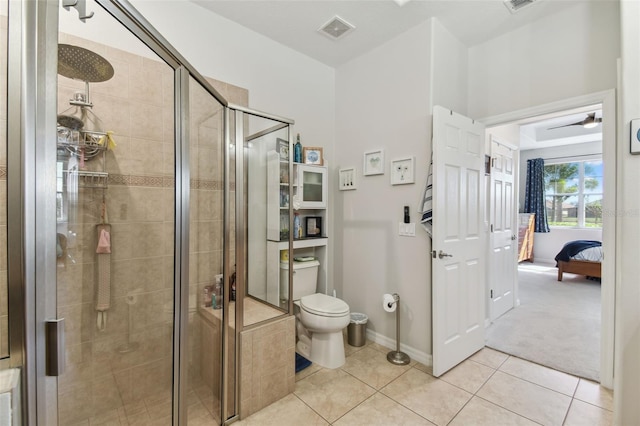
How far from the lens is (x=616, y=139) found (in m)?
1.95

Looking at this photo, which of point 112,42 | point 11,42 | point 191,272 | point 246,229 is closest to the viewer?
point 11,42

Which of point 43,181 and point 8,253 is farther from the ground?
point 43,181

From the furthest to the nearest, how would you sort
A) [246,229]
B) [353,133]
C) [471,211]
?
[353,133]
[471,211]
[246,229]

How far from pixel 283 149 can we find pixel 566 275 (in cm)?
629

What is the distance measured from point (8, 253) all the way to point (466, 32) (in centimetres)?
328

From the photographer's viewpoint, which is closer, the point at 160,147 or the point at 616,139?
the point at 160,147

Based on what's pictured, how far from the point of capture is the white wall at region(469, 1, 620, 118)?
204cm

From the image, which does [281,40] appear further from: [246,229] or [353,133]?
[246,229]

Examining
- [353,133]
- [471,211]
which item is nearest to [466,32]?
[353,133]

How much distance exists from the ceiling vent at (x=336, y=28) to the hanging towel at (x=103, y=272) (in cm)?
227

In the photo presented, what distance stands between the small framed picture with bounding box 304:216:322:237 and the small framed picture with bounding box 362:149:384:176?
68 cm

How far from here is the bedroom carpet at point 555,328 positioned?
7.88ft

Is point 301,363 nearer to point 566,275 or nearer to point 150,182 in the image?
point 150,182

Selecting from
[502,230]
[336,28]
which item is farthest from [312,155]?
[502,230]
